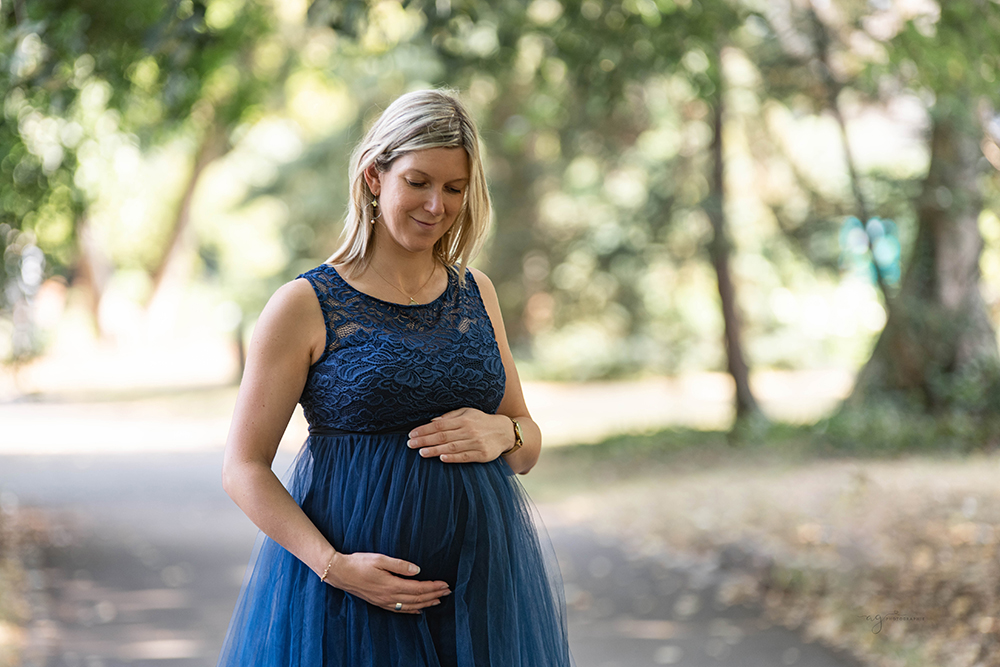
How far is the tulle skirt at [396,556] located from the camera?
2375mm

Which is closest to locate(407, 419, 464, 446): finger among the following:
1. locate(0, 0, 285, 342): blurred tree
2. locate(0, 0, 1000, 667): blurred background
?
locate(0, 0, 1000, 667): blurred background

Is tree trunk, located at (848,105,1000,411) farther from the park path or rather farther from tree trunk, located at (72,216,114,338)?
tree trunk, located at (72,216,114,338)

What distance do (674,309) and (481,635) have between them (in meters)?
15.5

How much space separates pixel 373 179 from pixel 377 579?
3.16ft

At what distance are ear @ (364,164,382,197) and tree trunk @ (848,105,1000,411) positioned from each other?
10722 millimetres

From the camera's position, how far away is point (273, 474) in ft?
7.66

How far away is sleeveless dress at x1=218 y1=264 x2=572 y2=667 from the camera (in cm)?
238

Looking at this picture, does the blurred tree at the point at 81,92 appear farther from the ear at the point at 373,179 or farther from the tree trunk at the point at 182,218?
the tree trunk at the point at 182,218

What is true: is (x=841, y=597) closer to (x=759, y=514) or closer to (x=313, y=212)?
(x=759, y=514)

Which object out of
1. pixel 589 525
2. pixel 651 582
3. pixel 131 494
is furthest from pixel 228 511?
pixel 651 582

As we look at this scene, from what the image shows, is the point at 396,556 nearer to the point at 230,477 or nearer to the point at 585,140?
the point at 230,477

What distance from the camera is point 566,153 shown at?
48.9 ft

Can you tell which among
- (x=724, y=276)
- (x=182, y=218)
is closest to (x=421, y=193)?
(x=724, y=276)

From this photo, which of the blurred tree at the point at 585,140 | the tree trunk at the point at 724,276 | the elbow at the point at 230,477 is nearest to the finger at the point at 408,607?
the elbow at the point at 230,477
